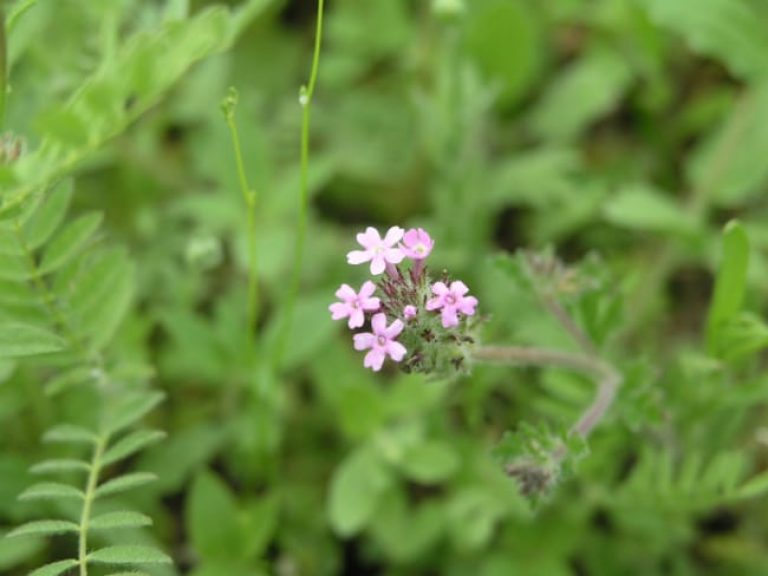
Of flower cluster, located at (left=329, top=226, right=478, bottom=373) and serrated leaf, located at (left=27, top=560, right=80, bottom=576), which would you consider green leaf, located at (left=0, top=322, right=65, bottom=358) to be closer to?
serrated leaf, located at (left=27, top=560, right=80, bottom=576)

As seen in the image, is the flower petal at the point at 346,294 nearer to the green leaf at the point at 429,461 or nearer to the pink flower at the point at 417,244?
the pink flower at the point at 417,244

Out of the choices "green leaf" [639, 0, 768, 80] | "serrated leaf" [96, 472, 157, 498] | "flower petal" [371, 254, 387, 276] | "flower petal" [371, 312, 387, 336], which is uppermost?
"green leaf" [639, 0, 768, 80]

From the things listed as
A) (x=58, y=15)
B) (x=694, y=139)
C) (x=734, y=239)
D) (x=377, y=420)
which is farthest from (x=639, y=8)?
(x=58, y=15)

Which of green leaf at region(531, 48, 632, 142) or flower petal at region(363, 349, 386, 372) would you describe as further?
green leaf at region(531, 48, 632, 142)

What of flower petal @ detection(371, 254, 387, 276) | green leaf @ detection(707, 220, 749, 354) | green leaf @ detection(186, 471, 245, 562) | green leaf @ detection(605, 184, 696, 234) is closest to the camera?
flower petal @ detection(371, 254, 387, 276)

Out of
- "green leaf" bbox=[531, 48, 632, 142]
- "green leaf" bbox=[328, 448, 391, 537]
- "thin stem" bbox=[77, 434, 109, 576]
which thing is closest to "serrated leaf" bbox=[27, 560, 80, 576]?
"thin stem" bbox=[77, 434, 109, 576]

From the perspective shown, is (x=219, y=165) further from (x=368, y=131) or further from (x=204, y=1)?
(x=204, y=1)

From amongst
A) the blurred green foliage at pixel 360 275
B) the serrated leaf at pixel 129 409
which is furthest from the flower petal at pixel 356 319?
the serrated leaf at pixel 129 409
